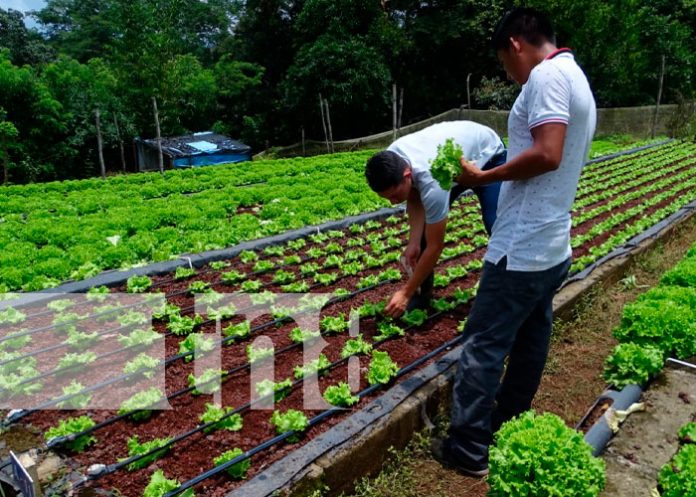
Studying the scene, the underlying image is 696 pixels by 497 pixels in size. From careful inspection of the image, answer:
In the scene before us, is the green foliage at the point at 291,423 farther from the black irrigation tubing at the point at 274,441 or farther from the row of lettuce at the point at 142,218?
the row of lettuce at the point at 142,218

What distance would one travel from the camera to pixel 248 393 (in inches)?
144

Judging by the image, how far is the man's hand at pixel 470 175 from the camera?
2922 millimetres

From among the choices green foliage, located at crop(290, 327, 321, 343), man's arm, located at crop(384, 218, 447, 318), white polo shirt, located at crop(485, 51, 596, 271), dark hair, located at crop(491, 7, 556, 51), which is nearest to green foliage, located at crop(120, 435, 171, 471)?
green foliage, located at crop(290, 327, 321, 343)

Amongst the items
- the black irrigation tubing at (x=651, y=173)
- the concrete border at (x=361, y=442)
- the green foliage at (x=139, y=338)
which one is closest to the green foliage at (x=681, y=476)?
the concrete border at (x=361, y=442)

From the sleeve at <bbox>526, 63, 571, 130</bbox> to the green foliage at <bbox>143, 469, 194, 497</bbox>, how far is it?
247 centimetres

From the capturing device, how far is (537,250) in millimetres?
2758

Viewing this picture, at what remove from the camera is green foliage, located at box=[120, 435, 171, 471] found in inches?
117

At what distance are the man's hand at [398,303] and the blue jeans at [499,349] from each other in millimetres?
1071

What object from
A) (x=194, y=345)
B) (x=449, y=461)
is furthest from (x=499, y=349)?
(x=194, y=345)

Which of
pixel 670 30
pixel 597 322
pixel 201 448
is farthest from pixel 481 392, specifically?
pixel 670 30

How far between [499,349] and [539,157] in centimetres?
102

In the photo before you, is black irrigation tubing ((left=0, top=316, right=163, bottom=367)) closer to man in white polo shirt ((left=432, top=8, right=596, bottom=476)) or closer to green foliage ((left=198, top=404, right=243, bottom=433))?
green foliage ((left=198, top=404, right=243, bottom=433))

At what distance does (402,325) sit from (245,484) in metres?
2.17

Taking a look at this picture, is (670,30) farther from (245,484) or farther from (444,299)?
(245,484)
